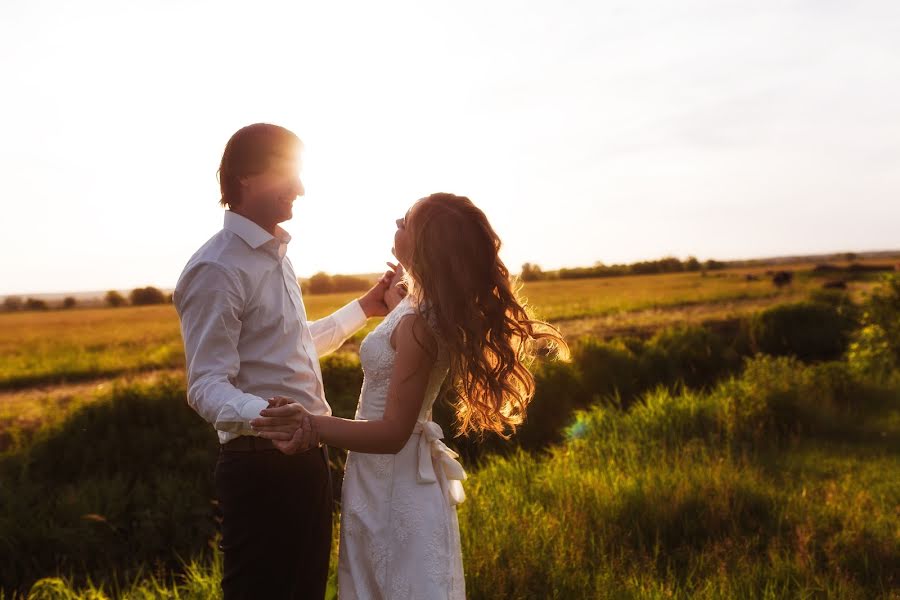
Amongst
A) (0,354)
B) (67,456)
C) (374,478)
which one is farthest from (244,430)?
(0,354)

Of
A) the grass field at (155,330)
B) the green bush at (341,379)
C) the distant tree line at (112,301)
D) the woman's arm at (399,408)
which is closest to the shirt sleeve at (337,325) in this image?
the woman's arm at (399,408)

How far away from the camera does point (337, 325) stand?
12.0 ft

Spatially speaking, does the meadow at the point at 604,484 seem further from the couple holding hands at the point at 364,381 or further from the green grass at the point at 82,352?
the couple holding hands at the point at 364,381

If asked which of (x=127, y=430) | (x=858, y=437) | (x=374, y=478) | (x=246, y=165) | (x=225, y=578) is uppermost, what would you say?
(x=246, y=165)

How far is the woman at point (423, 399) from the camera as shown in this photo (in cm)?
256

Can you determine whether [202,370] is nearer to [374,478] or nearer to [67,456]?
[374,478]

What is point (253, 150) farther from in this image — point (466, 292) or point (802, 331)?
point (802, 331)

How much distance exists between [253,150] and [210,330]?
70 cm

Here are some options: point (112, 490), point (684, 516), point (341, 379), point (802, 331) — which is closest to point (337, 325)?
point (684, 516)

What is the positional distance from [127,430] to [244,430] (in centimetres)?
859

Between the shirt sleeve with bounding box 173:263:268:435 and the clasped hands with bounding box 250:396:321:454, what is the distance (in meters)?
0.20

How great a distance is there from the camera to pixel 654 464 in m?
7.78

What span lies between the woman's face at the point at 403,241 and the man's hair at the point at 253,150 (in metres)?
0.49

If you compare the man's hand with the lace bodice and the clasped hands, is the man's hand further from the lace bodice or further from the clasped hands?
the clasped hands
